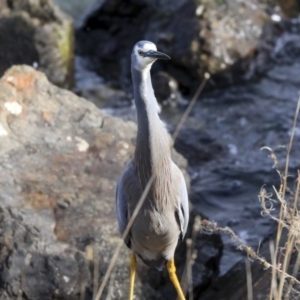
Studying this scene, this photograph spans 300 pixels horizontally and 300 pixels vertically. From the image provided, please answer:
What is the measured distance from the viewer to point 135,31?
30.5ft

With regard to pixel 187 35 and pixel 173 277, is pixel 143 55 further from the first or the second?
pixel 187 35

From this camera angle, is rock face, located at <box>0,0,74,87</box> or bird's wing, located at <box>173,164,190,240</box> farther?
rock face, located at <box>0,0,74,87</box>

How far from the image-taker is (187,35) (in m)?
8.34

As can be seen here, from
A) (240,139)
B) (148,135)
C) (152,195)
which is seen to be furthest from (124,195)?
(240,139)

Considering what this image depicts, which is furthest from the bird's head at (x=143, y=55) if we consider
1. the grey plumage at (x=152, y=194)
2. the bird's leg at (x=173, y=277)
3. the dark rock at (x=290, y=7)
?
the dark rock at (x=290, y=7)

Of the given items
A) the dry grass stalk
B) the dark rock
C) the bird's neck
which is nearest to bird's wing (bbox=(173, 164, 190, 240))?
the bird's neck

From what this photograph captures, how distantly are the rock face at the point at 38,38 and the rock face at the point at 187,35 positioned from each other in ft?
2.69

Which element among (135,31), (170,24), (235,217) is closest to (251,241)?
(235,217)

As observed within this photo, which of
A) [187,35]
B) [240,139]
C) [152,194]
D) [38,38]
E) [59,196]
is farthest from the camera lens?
[187,35]

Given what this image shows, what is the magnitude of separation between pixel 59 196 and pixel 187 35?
390 centimetres

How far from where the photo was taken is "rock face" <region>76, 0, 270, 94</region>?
8273mm

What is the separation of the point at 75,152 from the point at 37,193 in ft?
1.63

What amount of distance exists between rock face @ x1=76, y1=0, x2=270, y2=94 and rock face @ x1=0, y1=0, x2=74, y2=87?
82 centimetres

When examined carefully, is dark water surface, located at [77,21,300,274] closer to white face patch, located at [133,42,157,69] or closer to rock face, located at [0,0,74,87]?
rock face, located at [0,0,74,87]
